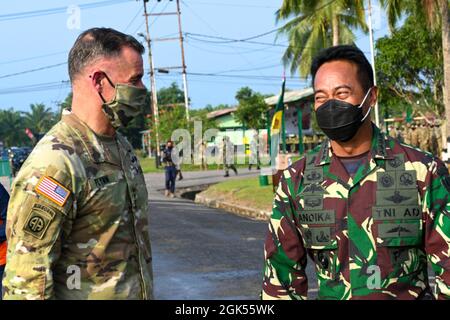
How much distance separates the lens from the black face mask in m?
3.14

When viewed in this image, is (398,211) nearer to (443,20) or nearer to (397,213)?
(397,213)

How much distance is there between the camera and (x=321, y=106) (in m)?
3.24

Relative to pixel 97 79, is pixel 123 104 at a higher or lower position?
lower

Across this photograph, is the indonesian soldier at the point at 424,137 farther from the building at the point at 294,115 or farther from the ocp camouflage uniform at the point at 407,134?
the building at the point at 294,115

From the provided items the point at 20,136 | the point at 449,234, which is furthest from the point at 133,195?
the point at 20,136

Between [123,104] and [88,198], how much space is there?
43 centimetres

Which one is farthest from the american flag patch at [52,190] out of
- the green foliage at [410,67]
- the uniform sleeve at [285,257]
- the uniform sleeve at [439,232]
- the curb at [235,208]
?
the green foliage at [410,67]

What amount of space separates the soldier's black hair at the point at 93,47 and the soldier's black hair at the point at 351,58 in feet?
2.73

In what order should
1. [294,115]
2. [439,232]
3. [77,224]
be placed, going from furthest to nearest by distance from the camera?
[294,115], [439,232], [77,224]

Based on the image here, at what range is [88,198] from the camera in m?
2.78

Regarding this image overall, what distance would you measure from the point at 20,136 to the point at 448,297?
117 meters

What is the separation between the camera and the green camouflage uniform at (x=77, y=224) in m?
2.61

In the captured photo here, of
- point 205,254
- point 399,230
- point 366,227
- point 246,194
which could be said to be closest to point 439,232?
point 399,230
